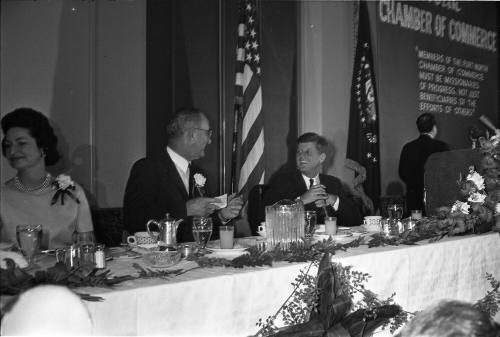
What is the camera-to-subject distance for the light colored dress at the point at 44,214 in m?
2.63

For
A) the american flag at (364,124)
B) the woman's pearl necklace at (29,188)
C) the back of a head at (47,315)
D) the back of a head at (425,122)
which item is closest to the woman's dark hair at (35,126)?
the woman's pearl necklace at (29,188)

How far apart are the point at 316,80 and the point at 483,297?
11.3 ft

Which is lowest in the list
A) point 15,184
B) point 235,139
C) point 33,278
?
point 33,278

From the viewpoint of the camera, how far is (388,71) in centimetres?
609

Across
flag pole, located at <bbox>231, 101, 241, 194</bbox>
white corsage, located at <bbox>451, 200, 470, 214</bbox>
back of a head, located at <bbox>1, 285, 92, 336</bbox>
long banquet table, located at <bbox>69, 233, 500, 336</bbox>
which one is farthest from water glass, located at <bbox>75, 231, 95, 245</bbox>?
flag pole, located at <bbox>231, 101, 241, 194</bbox>

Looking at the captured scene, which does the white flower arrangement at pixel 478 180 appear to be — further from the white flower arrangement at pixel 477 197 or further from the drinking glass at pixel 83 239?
the drinking glass at pixel 83 239

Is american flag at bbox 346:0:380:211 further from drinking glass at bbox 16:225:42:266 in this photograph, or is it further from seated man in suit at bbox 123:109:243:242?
drinking glass at bbox 16:225:42:266

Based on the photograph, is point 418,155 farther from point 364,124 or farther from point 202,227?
point 202,227

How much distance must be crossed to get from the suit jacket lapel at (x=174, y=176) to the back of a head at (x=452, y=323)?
236 centimetres

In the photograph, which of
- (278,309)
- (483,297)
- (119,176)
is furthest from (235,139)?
(278,309)

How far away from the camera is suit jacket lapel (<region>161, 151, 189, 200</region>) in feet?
10.2

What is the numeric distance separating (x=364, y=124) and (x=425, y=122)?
1.95 ft

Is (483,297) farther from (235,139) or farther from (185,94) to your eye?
Result: (185,94)

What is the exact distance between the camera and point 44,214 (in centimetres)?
271
